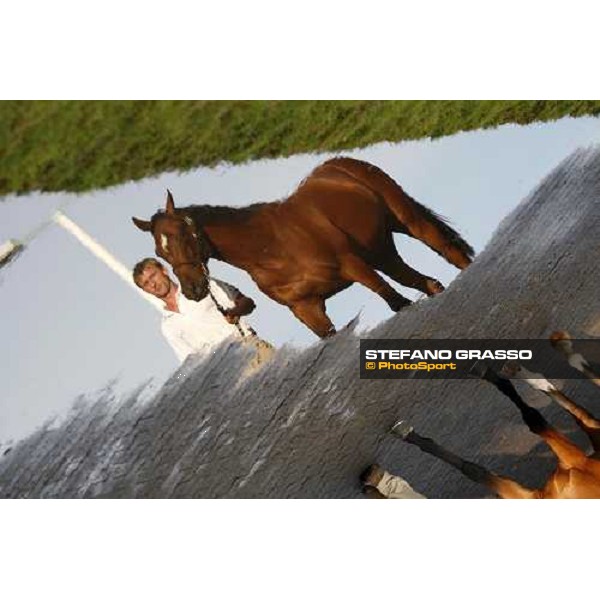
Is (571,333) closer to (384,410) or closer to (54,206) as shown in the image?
(384,410)

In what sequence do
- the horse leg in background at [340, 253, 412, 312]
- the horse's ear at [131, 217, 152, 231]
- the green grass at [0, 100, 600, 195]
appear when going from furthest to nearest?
1. the horse leg in background at [340, 253, 412, 312]
2. the horse's ear at [131, 217, 152, 231]
3. the green grass at [0, 100, 600, 195]

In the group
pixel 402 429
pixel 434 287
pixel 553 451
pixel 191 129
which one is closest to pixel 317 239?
pixel 434 287

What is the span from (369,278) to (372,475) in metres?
0.72

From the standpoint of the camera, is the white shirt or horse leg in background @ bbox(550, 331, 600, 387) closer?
the white shirt

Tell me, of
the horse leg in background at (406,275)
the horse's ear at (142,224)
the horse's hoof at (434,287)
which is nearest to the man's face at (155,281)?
the horse's ear at (142,224)

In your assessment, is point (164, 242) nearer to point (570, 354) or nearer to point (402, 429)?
point (402, 429)

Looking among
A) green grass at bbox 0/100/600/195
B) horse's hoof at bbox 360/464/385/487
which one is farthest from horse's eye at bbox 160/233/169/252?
horse's hoof at bbox 360/464/385/487

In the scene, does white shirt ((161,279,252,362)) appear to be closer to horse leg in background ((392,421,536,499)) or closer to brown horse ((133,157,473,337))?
brown horse ((133,157,473,337))

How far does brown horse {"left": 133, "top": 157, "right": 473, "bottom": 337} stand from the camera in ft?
9.75

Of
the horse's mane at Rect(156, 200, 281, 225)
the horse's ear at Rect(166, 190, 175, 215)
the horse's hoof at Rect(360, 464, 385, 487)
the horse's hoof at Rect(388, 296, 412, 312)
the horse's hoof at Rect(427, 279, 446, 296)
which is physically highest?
the horse's ear at Rect(166, 190, 175, 215)

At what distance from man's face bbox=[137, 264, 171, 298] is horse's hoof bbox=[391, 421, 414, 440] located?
3.17 feet

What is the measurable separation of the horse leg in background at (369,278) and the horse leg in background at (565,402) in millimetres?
478

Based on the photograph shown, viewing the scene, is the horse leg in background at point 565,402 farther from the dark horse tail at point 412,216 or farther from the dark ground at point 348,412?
the dark horse tail at point 412,216

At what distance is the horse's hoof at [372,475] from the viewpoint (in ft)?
9.91
